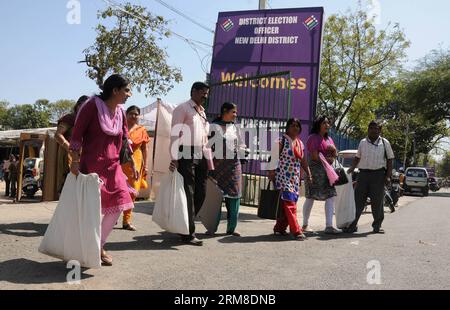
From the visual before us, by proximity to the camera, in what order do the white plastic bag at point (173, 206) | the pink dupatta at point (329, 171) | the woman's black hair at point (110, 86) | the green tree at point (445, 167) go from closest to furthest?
the woman's black hair at point (110, 86), the white plastic bag at point (173, 206), the pink dupatta at point (329, 171), the green tree at point (445, 167)

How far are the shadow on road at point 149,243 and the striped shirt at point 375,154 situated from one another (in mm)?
3323

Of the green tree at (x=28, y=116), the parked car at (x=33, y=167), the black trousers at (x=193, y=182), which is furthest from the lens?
the green tree at (x=28, y=116)

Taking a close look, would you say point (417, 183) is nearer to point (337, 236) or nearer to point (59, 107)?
point (337, 236)

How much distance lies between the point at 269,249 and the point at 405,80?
35.3 m

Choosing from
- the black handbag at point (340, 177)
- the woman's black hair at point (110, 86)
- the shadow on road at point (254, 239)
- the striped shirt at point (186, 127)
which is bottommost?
the shadow on road at point (254, 239)

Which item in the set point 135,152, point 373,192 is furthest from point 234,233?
point 373,192

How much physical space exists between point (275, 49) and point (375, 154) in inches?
148

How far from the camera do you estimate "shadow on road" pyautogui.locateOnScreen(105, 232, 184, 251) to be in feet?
16.8

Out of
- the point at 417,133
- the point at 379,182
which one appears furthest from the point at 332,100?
the point at 417,133

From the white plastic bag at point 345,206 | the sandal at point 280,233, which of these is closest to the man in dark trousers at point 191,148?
the sandal at point 280,233

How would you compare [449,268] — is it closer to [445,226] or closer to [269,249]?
[269,249]

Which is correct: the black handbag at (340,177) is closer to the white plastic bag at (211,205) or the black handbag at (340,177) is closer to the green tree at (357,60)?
the white plastic bag at (211,205)

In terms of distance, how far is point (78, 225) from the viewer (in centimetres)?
384

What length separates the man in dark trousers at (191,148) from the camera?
18.0ft
